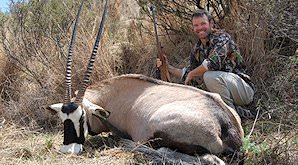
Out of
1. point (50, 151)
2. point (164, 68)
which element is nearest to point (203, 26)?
point (164, 68)

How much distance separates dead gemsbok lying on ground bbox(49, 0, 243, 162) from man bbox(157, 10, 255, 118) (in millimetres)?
545

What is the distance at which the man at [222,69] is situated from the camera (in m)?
5.29

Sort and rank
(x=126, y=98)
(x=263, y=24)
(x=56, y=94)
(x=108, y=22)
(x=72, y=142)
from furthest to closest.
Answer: (x=108, y=22) < (x=56, y=94) < (x=263, y=24) < (x=126, y=98) < (x=72, y=142)

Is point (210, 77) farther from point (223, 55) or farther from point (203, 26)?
point (203, 26)

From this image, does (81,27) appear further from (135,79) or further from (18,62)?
(135,79)

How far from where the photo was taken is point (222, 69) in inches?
212

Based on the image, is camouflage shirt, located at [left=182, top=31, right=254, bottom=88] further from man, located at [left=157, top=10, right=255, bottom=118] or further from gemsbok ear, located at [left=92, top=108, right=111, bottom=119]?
gemsbok ear, located at [left=92, top=108, right=111, bottom=119]

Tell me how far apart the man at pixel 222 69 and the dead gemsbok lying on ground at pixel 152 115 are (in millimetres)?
545

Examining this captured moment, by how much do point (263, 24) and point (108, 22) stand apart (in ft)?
9.86

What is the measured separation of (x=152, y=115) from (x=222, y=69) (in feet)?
3.93

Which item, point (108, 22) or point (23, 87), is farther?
point (108, 22)

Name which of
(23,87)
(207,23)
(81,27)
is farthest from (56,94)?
(207,23)

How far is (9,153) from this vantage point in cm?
482

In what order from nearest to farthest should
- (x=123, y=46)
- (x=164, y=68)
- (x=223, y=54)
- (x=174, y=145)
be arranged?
(x=174, y=145) → (x=223, y=54) → (x=164, y=68) → (x=123, y=46)
